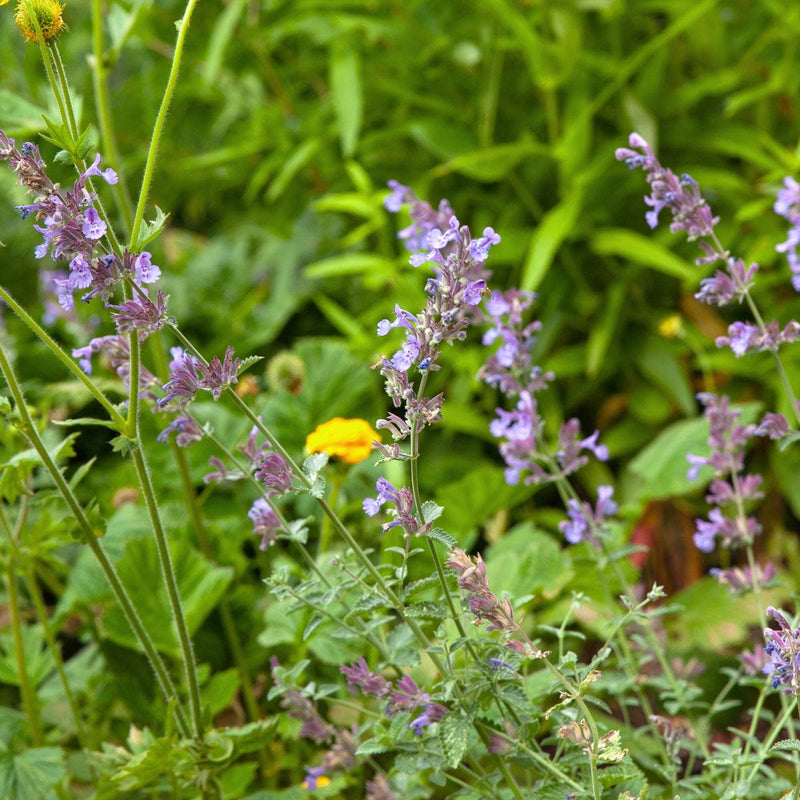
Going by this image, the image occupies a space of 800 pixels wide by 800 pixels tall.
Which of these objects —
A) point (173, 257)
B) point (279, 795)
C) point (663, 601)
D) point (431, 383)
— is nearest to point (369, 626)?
point (279, 795)

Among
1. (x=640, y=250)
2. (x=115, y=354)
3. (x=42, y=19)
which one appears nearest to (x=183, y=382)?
(x=115, y=354)

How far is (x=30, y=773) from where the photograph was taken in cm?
→ 121


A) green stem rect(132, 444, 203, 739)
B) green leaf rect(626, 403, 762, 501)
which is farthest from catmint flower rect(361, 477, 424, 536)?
green leaf rect(626, 403, 762, 501)

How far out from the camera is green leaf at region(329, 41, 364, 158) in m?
2.06

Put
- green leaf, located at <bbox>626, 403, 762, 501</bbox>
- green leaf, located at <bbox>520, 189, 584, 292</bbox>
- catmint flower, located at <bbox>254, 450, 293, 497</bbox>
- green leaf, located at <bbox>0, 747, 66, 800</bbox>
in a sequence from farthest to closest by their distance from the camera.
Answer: green leaf, located at <bbox>520, 189, 584, 292</bbox>
green leaf, located at <bbox>626, 403, 762, 501</bbox>
green leaf, located at <bbox>0, 747, 66, 800</bbox>
catmint flower, located at <bbox>254, 450, 293, 497</bbox>

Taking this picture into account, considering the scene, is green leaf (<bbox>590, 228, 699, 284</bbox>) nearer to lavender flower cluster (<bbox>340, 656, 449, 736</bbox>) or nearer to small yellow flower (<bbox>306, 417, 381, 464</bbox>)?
small yellow flower (<bbox>306, 417, 381, 464</bbox>)

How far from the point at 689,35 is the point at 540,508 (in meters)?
1.13

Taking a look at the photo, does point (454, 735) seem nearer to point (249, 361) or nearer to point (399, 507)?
point (399, 507)

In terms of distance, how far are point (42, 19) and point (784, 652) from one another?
84 cm

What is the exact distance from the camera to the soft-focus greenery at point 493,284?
61.6 inches

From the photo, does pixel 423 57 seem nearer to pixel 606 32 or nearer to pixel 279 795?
pixel 606 32

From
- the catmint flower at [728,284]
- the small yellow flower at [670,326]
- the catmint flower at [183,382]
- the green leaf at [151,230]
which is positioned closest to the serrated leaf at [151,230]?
the green leaf at [151,230]

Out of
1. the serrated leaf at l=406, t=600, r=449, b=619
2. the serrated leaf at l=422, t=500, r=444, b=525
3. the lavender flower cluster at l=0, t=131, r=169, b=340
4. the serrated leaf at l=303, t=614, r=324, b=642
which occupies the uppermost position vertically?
the lavender flower cluster at l=0, t=131, r=169, b=340

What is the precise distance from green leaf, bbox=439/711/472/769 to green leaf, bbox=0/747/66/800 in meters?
0.59
